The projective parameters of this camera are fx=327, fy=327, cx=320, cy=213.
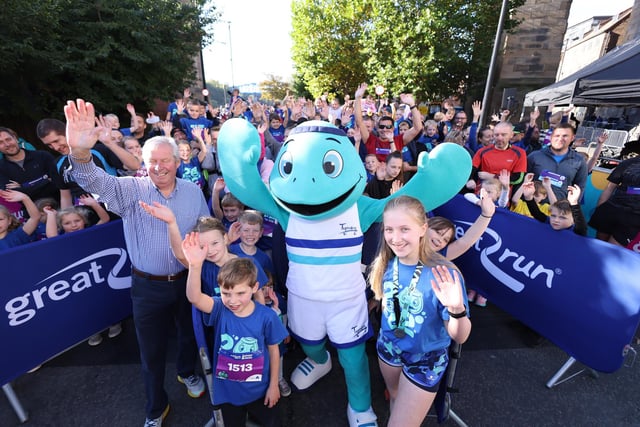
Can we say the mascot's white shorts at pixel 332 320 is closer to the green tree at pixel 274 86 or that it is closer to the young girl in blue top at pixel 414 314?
the young girl in blue top at pixel 414 314

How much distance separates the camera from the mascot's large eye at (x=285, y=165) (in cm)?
224

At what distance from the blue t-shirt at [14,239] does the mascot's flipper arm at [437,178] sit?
3.09 meters

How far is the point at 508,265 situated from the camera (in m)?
3.13

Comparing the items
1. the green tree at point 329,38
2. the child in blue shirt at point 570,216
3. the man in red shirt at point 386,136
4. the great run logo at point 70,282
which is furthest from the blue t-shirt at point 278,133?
the green tree at point 329,38

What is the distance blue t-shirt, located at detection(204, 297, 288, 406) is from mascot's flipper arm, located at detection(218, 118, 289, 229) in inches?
31.3

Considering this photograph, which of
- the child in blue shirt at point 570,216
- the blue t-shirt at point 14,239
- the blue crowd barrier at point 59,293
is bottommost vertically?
the blue crowd barrier at point 59,293

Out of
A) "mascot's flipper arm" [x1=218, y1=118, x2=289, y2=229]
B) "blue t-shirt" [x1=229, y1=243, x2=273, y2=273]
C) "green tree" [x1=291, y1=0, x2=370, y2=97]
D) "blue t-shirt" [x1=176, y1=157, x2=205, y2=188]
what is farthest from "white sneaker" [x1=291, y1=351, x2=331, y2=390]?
"green tree" [x1=291, y1=0, x2=370, y2=97]

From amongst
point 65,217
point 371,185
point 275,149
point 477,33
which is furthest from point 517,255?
point 477,33

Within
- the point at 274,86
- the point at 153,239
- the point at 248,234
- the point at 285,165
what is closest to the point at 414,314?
the point at 285,165

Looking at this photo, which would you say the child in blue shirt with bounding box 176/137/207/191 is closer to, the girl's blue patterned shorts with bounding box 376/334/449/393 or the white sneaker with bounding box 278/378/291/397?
the white sneaker with bounding box 278/378/291/397

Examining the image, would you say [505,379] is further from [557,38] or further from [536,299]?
[557,38]

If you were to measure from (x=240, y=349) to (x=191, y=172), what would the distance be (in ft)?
9.37

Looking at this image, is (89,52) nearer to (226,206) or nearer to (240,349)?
(226,206)

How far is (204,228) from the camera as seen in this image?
2207 millimetres
